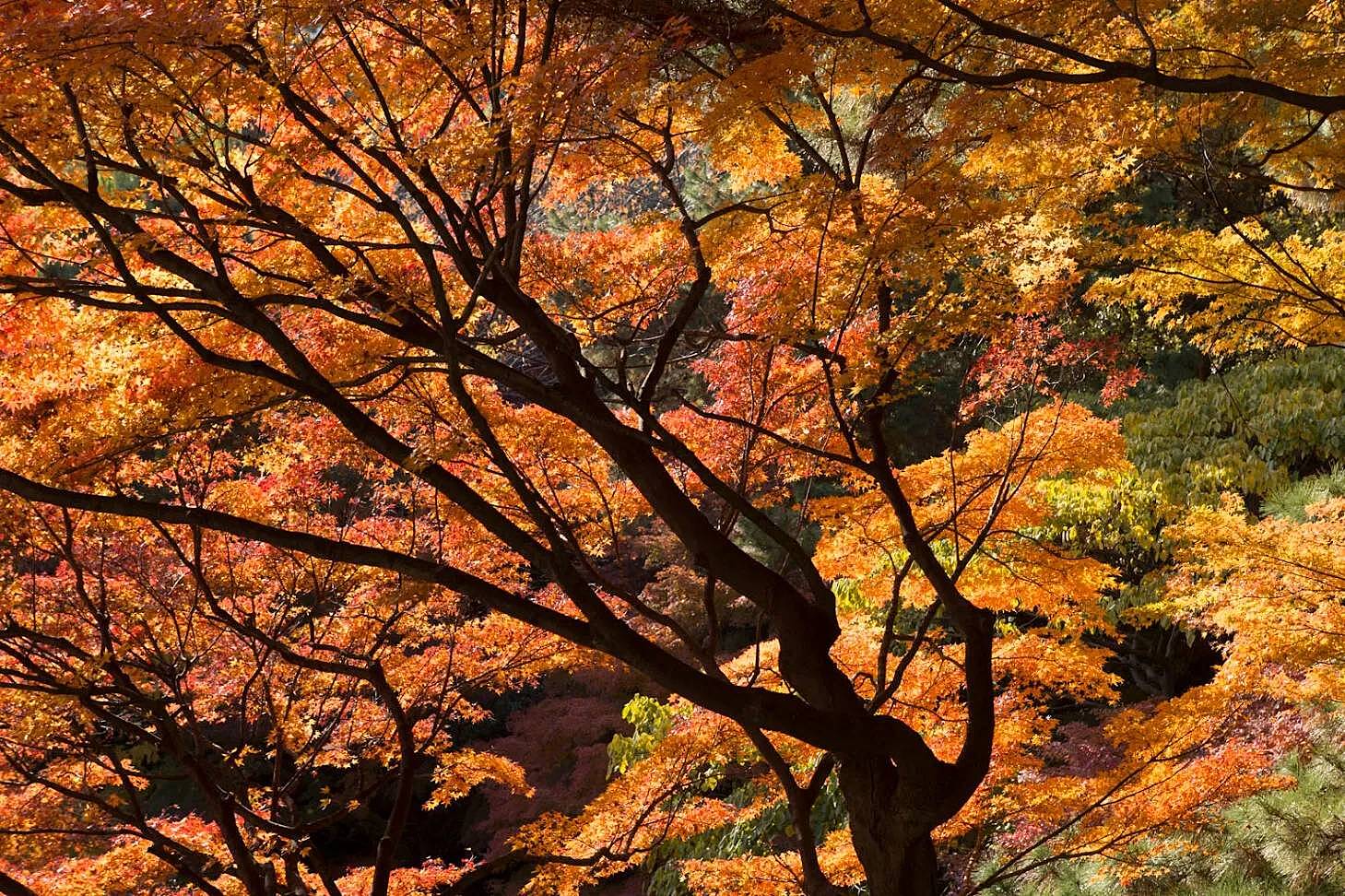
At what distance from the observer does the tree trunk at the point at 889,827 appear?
4.28 m

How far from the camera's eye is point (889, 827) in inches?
170

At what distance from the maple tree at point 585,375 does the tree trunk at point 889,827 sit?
14 mm

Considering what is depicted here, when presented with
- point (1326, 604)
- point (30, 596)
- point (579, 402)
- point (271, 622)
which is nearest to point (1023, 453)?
point (1326, 604)

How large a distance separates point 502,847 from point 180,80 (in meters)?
8.51

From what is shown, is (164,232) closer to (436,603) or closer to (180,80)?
(180,80)

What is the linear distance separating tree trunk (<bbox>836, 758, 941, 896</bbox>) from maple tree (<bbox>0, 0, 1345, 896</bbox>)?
14 mm

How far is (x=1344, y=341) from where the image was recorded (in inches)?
310

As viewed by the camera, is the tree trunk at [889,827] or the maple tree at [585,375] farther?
the tree trunk at [889,827]

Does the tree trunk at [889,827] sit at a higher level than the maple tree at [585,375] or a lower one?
lower

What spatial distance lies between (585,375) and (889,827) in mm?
2380

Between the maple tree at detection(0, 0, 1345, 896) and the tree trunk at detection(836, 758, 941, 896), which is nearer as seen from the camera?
the maple tree at detection(0, 0, 1345, 896)

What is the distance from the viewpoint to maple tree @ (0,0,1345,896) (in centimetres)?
386

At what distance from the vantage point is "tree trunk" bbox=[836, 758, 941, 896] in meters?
4.28

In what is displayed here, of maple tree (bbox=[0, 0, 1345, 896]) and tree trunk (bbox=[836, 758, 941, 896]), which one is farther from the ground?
maple tree (bbox=[0, 0, 1345, 896])
